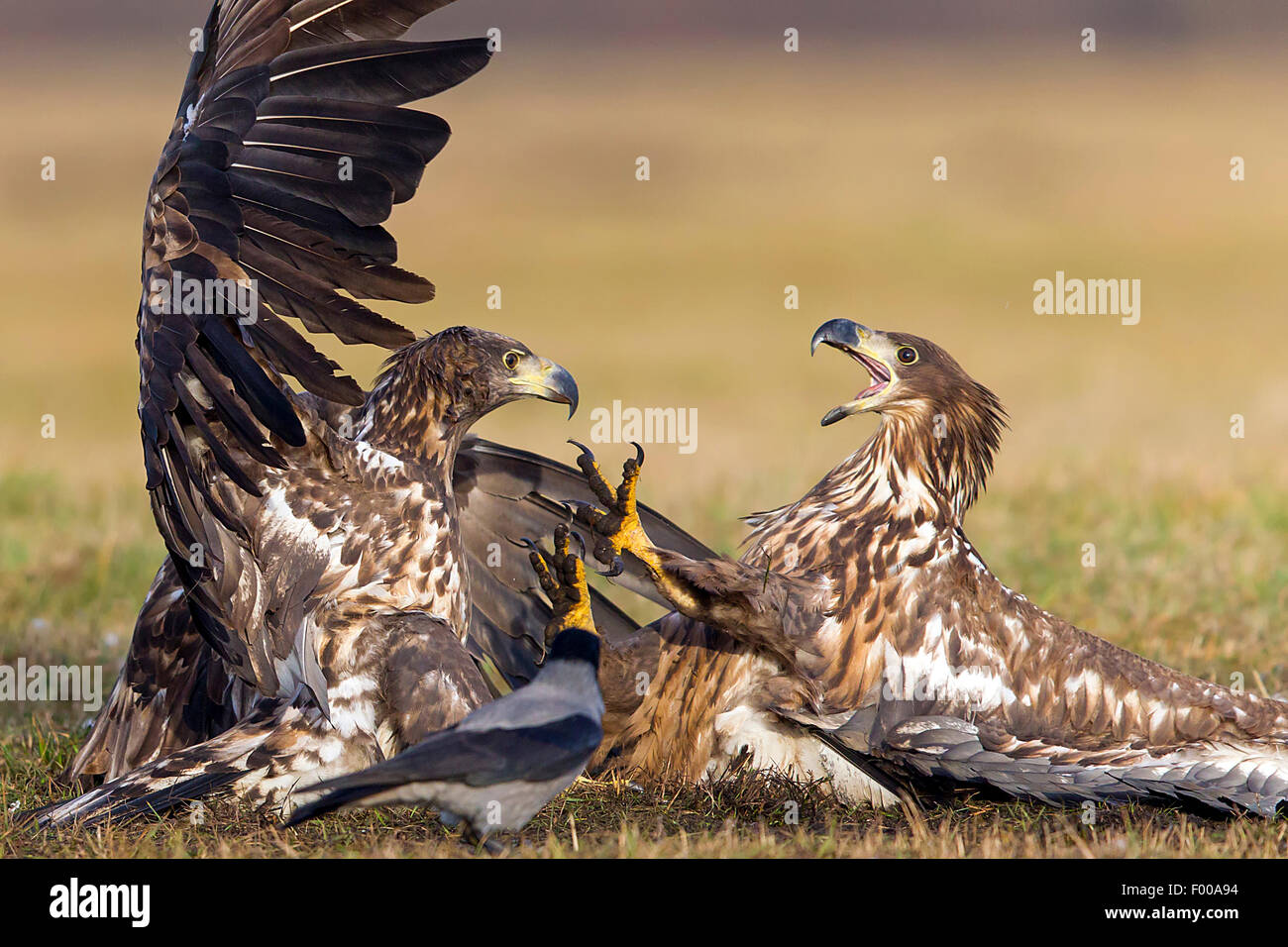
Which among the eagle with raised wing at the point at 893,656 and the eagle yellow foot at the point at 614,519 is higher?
the eagle yellow foot at the point at 614,519

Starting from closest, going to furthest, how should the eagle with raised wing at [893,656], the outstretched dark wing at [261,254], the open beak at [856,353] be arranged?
the outstretched dark wing at [261,254] → the eagle with raised wing at [893,656] → the open beak at [856,353]

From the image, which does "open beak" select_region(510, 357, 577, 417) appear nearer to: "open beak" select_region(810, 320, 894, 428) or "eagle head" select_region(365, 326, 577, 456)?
"eagle head" select_region(365, 326, 577, 456)

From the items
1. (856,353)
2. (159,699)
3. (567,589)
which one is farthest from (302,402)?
(856,353)

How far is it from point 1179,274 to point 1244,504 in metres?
15.1

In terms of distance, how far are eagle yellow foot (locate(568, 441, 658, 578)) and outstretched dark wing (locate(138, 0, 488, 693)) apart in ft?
2.74

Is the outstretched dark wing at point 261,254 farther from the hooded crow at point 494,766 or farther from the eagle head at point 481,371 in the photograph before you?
the hooded crow at point 494,766

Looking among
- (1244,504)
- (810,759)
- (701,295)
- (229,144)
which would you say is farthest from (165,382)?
(701,295)

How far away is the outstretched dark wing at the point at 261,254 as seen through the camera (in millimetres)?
4621

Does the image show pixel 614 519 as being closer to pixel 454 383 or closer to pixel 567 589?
pixel 567 589

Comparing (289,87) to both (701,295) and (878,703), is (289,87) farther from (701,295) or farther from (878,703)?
(701,295)

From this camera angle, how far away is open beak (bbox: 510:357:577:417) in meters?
5.37

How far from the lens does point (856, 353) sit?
543cm

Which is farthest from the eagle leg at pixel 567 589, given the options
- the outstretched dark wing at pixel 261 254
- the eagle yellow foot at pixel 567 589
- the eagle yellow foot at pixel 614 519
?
the outstretched dark wing at pixel 261 254

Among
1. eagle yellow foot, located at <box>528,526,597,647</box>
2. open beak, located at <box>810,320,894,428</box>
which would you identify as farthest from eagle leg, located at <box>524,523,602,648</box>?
open beak, located at <box>810,320,894,428</box>
